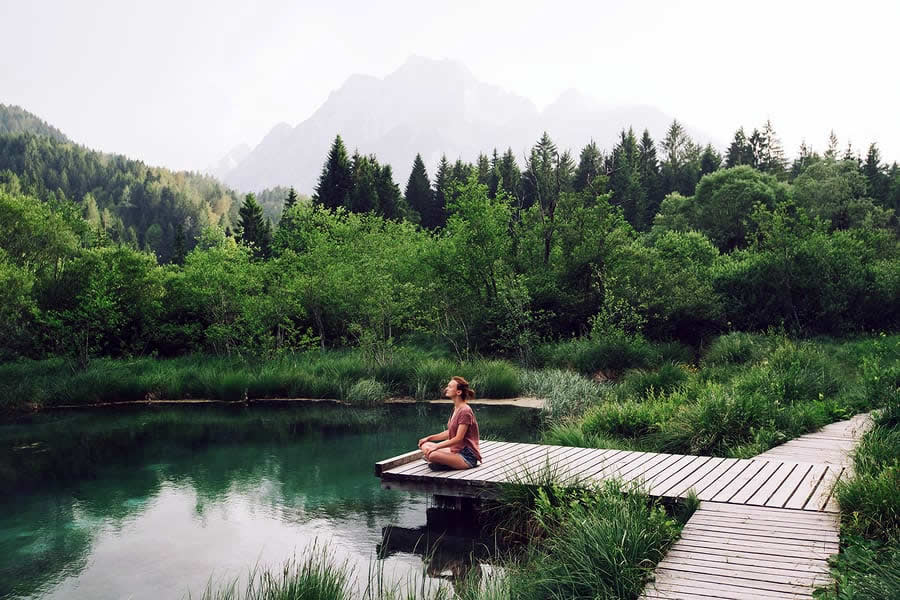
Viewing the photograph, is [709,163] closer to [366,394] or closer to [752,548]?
[366,394]

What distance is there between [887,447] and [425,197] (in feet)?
165

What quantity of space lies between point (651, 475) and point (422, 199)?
49528mm

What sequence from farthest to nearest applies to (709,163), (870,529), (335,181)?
(709,163), (335,181), (870,529)

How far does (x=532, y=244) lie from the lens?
23859mm

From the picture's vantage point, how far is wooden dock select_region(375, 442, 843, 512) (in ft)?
20.9

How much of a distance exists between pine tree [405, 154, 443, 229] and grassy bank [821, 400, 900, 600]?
49198mm

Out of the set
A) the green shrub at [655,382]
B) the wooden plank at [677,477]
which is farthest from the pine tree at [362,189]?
the wooden plank at [677,477]

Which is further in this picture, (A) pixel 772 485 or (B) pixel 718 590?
(A) pixel 772 485

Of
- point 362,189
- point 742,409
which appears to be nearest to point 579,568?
point 742,409

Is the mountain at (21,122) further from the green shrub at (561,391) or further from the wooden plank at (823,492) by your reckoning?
the wooden plank at (823,492)

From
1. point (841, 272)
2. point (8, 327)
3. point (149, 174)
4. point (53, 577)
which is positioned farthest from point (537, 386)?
point (149, 174)

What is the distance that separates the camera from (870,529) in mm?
5262

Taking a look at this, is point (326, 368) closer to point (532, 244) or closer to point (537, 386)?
point (537, 386)

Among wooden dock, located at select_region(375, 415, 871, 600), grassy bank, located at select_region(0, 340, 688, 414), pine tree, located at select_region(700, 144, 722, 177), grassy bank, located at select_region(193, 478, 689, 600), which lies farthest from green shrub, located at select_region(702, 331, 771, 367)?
pine tree, located at select_region(700, 144, 722, 177)
